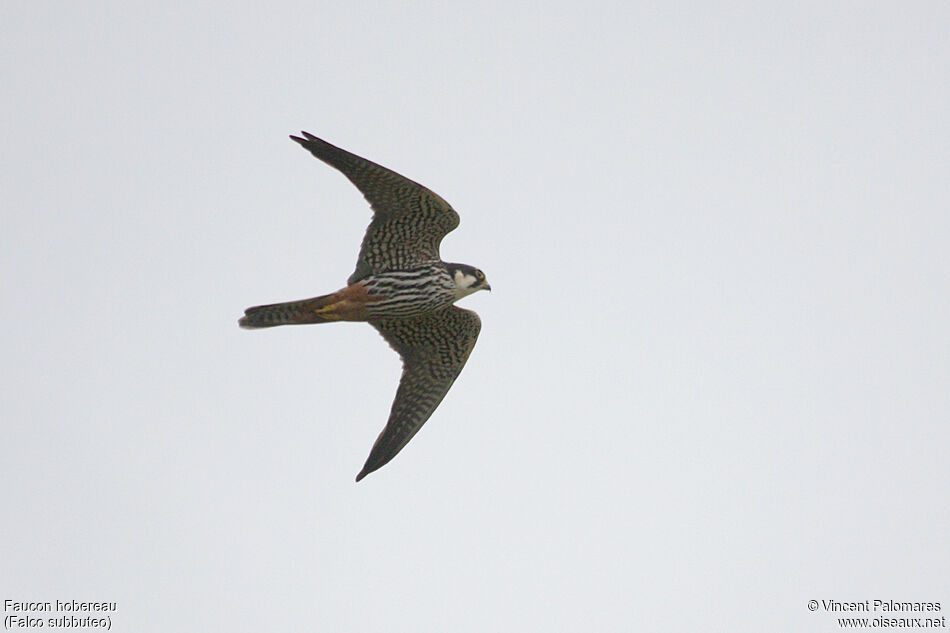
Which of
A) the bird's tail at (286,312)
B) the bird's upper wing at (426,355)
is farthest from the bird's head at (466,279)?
the bird's tail at (286,312)

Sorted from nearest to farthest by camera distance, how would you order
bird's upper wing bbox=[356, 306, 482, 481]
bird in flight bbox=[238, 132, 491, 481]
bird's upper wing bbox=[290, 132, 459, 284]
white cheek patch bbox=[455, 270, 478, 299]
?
1. bird's upper wing bbox=[290, 132, 459, 284]
2. bird in flight bbox=[238, 132, 491, 481]
3. white cheek patch bbox=[455, 270, 478, 299]
4. bird's upper wing bbox=[356, 306, 482, 481]

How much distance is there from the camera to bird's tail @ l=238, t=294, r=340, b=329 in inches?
476

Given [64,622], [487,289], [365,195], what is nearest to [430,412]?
[487,289]

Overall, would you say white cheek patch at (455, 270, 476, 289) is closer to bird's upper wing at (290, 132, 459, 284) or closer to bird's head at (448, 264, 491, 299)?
bird's head at (448, 264, 491, 299)

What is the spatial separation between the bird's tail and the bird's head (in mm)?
1234

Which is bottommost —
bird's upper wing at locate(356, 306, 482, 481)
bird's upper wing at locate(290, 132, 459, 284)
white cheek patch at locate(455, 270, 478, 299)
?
bird's upper wing at locate(356, 306, 482, 481)

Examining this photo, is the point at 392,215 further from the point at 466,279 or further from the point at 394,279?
the point at 466,279

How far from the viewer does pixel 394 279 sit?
40.4 ft

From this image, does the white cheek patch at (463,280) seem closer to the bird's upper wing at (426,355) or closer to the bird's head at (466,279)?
the bird's head at (466,279)

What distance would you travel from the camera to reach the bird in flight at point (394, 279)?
12.0m

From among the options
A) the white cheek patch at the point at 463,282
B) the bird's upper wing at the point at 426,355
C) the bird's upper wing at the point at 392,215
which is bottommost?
the bird's upper wing at the point at 426,355

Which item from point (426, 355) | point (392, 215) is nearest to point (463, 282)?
point (392, 215)

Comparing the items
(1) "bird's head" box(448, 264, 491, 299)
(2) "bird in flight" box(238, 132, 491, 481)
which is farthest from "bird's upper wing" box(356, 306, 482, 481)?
(1) "bird's head" box(448, 264, 491, 299)

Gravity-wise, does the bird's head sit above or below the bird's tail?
above
